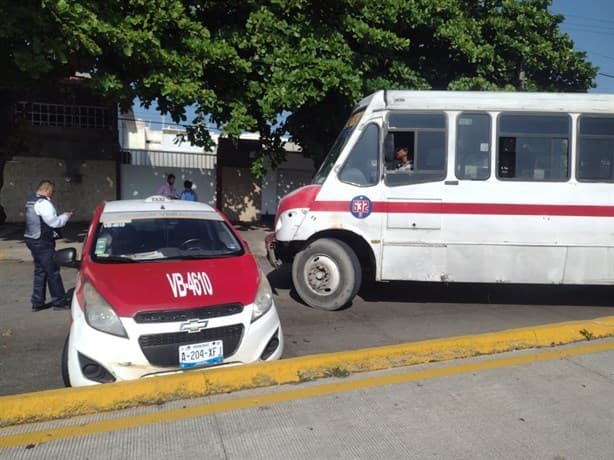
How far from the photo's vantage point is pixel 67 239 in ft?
41.5

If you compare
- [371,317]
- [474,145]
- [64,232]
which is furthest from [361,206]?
[64,232]

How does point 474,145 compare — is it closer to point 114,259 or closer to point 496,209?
point 496,209

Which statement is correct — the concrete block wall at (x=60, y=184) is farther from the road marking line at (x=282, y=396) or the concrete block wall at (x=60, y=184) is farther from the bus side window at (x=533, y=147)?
the road marking line at (x=282, y=396)

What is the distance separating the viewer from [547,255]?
661 cm

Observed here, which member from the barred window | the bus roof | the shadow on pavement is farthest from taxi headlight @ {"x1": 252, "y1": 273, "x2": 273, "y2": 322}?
the barred window

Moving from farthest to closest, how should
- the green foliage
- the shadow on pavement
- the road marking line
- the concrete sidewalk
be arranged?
the shadow on pavement, the concrete sidewalk, the green foliage, the road marking line

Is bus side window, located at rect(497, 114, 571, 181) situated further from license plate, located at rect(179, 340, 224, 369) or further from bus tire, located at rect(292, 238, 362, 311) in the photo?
license plate, located at rect(179, 340, 224, 369)

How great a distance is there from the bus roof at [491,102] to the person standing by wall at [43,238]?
429 centimetres

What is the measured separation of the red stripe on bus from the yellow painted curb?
174 centimetres

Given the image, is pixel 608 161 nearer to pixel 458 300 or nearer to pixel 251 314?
pixel 458 300

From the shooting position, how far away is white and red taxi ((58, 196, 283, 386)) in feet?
12.0

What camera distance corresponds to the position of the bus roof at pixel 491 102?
6637 millimetres

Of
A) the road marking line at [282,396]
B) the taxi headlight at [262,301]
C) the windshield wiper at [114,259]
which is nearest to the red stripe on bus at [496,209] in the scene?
the road marking line at [282,396]

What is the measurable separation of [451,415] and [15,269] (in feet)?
28.9
